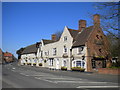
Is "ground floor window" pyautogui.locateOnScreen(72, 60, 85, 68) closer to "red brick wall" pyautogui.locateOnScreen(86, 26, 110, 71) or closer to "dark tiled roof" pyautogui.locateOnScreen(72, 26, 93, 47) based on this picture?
"red brick wall" pyautogui.locateOnScreen(86, 26, 110, 71)

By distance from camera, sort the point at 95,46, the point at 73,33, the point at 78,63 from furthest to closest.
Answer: the point at 73,33 → the point at 78,63 → the point at 95,46

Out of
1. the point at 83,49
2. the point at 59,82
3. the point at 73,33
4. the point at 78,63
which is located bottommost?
the point at 59,82

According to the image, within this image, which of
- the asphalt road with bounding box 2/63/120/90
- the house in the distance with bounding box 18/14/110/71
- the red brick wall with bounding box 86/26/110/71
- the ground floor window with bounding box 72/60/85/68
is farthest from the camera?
the ground floor window with bounding box 72/60/85/68

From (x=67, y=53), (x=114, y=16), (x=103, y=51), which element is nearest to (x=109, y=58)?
(x=103, y=51)

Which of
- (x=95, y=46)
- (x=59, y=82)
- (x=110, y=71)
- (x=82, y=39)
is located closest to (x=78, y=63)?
(x=95, y=46)

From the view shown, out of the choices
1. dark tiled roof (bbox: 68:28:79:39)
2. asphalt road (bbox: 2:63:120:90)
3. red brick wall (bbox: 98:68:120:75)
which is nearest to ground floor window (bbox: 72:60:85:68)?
red brick wall (bbox: 98:68:120:75)

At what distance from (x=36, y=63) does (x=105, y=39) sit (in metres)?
29.1

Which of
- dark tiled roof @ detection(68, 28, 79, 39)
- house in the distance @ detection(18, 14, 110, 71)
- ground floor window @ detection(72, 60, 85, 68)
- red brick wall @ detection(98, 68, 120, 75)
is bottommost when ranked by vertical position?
red brick wall @ detection(98, 68, 120, 75)

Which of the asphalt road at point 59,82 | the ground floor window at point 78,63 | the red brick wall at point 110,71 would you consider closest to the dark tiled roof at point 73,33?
the ground floor window at point 78,63

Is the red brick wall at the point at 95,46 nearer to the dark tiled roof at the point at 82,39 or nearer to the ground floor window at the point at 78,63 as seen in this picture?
the dark tiled roof at the point at 82,39

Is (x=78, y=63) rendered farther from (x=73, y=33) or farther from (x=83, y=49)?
(x=73, y=33)

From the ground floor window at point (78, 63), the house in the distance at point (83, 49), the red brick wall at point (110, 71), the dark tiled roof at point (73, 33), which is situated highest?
the dark tiled roof at point (73, 33)

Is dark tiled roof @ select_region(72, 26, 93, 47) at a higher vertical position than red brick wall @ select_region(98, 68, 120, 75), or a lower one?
higher

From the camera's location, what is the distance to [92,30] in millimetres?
34094
